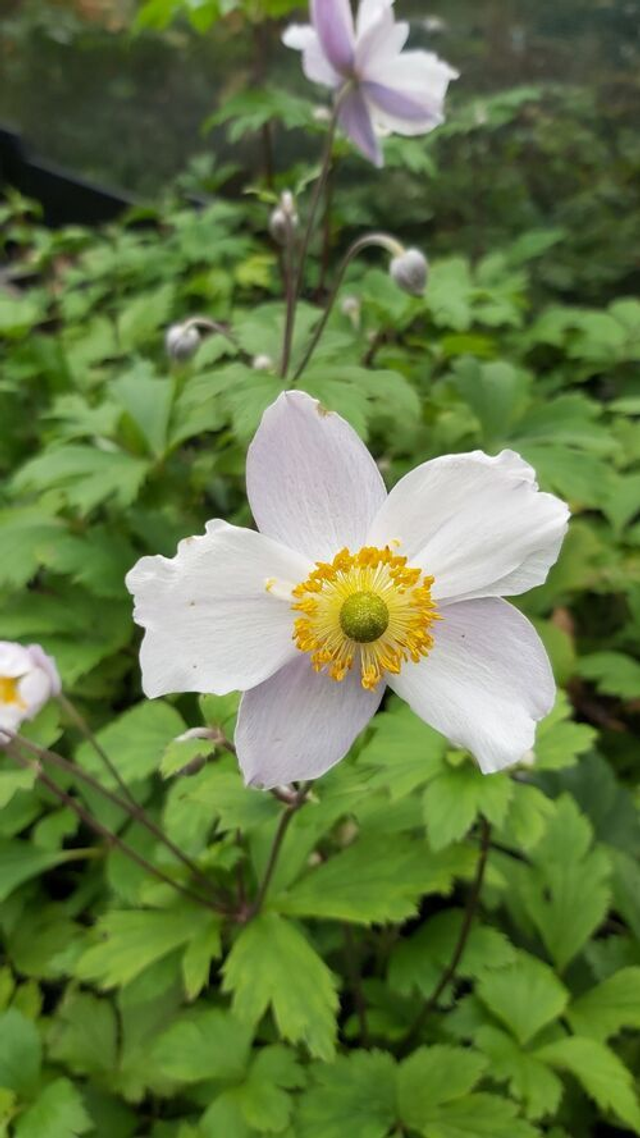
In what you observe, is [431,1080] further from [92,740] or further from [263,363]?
[263,363]

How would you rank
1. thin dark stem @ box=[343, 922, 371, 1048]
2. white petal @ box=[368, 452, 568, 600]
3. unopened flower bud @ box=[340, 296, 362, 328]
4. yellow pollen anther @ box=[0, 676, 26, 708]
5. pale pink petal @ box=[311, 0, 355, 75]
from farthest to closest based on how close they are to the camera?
1. unopened flower bud @ box=[340, 296, 362, 328]
2. pale pink petal @ box=[311, 0, 355, 75]
3. thin dark stem @ box=[343, 922, 371, 1048]
4. yellow pollen anther @ box=[0, 676, 26, 708]
5. white petal @ box=[368, 452, 568, 600]

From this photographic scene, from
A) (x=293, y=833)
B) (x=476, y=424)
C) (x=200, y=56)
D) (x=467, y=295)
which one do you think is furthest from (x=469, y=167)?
(x=293, y=833)

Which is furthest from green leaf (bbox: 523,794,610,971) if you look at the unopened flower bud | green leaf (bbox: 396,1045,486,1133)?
the unopened flower bud

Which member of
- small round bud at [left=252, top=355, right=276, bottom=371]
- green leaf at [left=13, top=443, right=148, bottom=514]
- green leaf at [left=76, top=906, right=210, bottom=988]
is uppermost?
small round bud at [left=252, top=355, right=276, bottom=371]

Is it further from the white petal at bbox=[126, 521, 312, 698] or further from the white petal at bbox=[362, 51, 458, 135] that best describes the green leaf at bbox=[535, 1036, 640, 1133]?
the white petal at bbox=[362, 51, 458, 135]

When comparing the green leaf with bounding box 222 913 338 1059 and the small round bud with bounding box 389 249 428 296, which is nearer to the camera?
the green leaf with bounding box 222 913 338 1059

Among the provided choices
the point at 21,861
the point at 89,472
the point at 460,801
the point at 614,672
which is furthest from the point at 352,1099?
the point at 89,472

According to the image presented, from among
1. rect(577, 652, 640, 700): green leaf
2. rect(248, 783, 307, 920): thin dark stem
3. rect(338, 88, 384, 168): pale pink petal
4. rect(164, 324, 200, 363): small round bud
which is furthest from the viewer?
rect(164, 324, 200, 363): small round bud

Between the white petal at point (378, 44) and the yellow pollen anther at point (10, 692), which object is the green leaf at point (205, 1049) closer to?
the yellow pollen anther at point (10, 692)
